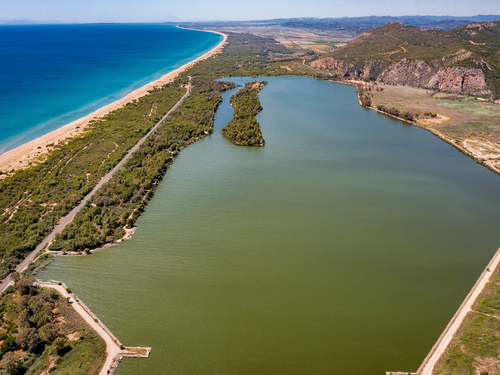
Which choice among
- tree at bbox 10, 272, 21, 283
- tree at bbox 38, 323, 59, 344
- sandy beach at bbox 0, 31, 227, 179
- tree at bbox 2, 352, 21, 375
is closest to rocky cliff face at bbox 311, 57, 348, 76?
sandy beach at bbox 0, 31, 227, 179

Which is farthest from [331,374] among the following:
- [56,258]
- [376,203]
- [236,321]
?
[56,258]

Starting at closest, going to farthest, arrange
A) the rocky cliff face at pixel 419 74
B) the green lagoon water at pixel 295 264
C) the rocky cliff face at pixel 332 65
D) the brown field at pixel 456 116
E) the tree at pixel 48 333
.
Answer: the tree at pixel 48 333
the green lagoon water at pixel 295 264
the brown field at pixel 456 116
the rocky cliff face at pixel 419 74
the rocky cliff face at pixel 332 65

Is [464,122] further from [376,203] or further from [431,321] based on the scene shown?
[431,321]

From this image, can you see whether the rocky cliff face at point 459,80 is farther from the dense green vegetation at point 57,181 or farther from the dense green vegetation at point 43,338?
the dense green vegetation at point 43,338

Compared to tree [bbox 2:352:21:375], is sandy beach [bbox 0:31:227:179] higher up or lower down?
higher up

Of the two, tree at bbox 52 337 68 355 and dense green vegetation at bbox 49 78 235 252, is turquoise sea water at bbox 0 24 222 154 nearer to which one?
dense green vegetation at bbox 49 78 235 252

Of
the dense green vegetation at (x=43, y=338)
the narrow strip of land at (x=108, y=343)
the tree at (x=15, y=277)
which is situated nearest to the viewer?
the dense green vegetation at (x=43, y=338)

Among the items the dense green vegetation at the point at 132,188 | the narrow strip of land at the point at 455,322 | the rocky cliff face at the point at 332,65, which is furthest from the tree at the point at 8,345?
the rocky cliff face at the point at 332,65
